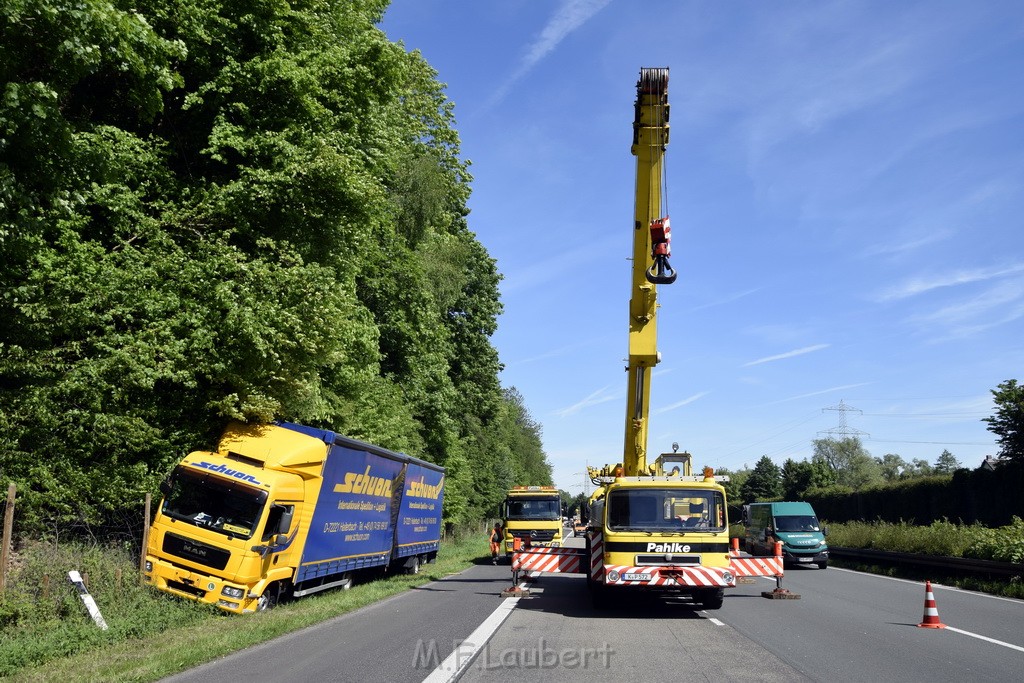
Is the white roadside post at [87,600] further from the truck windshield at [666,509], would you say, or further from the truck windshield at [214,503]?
the truck windshield at [666,509]

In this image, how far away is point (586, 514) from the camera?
58.7 ft

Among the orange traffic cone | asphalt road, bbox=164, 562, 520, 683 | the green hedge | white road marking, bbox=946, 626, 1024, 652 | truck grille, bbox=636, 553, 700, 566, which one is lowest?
asphalt road, bbox=164, 562, 520, 683

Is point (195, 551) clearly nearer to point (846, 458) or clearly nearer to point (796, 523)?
point (796, 523)

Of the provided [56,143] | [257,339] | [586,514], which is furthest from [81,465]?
[586,514]

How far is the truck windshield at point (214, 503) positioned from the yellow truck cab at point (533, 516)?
17465mm

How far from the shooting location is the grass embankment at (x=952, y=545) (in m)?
19.3

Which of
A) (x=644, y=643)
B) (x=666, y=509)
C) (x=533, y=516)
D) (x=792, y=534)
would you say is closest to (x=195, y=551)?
(x=644, y=643)

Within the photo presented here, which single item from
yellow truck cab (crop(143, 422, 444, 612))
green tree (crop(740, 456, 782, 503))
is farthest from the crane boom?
green tree (crop(740, 456, 782, 503))

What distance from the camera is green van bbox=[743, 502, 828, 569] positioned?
90.5 feet

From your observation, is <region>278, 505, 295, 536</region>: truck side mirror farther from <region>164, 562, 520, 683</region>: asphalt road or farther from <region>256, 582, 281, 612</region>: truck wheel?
<region>164, 562, 520, 683</region>: asphalt road

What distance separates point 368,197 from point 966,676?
13649 millimetres

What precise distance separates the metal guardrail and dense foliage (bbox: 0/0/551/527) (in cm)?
1553

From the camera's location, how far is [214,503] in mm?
13727

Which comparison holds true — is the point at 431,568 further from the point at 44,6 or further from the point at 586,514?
the point at 44,6
